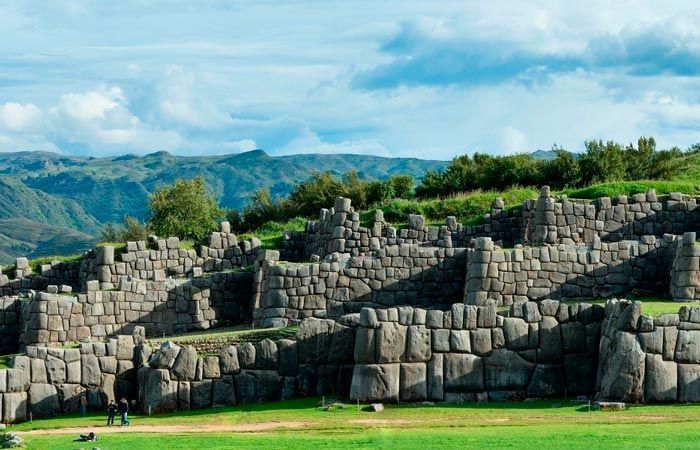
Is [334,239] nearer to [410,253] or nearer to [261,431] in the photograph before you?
[410,253]

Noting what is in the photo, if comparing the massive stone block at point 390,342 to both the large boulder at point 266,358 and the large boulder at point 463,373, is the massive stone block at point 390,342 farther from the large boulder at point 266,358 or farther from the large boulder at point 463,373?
the large boulder at point 266,358

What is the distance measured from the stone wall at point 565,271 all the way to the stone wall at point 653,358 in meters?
9.45

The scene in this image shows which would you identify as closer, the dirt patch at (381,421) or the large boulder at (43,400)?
the dirt patch at (381,421)

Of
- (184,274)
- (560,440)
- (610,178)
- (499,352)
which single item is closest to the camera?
(560,440)

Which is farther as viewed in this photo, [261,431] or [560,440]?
[261,431]

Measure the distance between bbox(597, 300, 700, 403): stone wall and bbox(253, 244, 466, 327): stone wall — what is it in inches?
468

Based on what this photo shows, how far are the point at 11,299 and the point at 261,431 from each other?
59.5 feet

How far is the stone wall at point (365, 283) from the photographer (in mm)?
41781

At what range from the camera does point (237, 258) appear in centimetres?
4853

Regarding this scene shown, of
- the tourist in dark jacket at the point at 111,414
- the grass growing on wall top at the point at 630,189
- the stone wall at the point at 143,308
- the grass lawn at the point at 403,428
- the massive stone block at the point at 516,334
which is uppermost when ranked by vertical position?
the grass growing on wall top at the point at 630,189

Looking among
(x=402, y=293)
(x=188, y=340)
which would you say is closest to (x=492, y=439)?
(x=188, y=340)

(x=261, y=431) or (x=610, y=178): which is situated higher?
(x=610, y=178)

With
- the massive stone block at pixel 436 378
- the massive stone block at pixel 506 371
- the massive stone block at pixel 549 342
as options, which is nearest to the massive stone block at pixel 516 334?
the massive stone block at pixel 506 371

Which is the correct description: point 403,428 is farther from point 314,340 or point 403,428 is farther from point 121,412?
point 121,412
